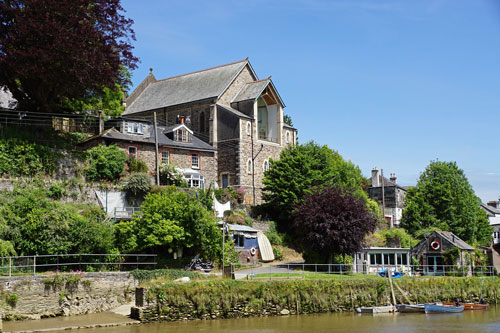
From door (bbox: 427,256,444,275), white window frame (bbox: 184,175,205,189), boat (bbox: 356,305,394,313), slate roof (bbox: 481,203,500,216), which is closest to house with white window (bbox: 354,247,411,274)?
door (bbox: 427,256,444,275)

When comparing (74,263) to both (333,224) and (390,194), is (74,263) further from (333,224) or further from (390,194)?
(390,194)

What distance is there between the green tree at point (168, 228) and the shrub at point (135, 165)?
913 cm

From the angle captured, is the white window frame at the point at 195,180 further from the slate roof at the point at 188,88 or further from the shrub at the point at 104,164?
the slate roof at the point at 188,88

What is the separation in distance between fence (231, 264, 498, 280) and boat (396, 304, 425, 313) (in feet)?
7.57

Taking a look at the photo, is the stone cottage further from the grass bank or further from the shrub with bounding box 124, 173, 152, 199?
the shrub with bounding box 124, 173, 152, 199

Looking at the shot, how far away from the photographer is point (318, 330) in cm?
2647

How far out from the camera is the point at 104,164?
40.9 metres

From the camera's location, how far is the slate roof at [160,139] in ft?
146

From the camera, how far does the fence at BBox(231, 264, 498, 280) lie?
110 feet

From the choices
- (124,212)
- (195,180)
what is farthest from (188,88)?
(124,212)

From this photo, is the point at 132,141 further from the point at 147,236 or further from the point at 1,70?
the point at 147,236

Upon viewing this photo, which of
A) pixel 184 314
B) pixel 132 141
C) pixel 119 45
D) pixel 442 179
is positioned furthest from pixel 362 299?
pixel 442 179

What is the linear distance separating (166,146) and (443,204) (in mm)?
29211

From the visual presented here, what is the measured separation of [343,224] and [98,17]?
22146 mm
